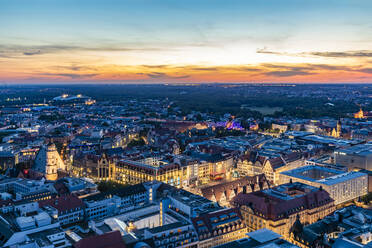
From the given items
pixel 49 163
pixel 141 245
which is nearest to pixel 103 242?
pixel 141 245

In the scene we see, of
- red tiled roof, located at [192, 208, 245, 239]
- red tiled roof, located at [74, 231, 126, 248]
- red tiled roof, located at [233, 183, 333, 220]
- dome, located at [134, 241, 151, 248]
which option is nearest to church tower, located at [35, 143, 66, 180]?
red tiled roof, located at [233, 183, 333, 220]

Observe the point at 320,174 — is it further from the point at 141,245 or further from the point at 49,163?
the point at 49,163

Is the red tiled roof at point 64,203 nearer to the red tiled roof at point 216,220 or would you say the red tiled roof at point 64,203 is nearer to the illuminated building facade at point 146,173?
the illuminated building facade at point 146,173

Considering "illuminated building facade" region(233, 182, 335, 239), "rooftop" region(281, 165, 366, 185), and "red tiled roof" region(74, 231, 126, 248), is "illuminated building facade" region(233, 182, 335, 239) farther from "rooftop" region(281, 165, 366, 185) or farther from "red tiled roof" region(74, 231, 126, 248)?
"red tiled roof" region(74, 231, 126, 248)

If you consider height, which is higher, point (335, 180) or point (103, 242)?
point (103, 242)

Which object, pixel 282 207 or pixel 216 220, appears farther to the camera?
pixel 282 207

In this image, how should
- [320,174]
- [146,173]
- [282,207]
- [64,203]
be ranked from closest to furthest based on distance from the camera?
[282,207]
[64,203]
[146,173]
[320,174]

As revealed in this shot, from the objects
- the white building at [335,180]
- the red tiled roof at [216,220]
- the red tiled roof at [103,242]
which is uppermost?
the red tiled roof at [103,242]

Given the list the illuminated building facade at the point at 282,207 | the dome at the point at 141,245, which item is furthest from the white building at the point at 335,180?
the dome at the point at 141,245
